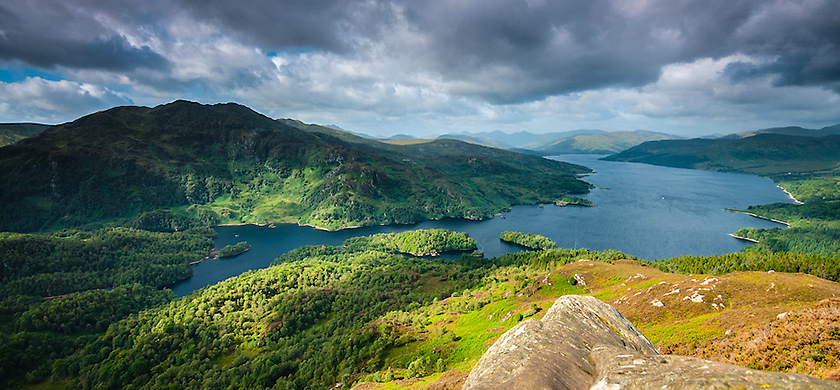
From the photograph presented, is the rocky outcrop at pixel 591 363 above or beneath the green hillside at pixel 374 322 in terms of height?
above

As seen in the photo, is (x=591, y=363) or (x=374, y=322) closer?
(x=591, y=363)

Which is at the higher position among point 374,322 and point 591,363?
point 591,363

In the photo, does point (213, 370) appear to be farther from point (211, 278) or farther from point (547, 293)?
point (211, 278)

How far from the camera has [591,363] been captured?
19.1 metres

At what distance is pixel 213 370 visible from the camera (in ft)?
302

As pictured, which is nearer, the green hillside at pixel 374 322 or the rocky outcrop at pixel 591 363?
the rocky outcrop at pixel 591 363

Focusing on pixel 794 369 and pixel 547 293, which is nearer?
pixel 794 369

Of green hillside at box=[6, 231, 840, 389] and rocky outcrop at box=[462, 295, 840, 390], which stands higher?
rocky outcrop at box=[462, 295, 840, 390]

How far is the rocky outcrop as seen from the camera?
12242 millimetres

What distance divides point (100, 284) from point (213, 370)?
141926 mm

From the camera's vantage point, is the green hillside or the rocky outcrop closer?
the rocky outcrop

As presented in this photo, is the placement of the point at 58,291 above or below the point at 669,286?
below

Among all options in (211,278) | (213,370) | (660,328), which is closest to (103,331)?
(211,278)

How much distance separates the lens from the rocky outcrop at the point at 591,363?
12242 mm
